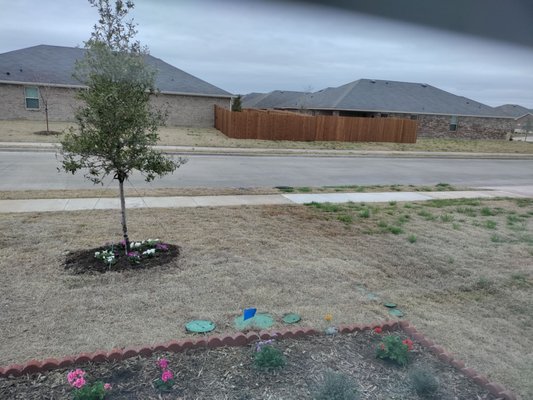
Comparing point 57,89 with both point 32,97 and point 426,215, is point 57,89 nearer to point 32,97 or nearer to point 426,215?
point 32,97

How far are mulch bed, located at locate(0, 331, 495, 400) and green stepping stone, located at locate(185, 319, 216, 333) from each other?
0.47m

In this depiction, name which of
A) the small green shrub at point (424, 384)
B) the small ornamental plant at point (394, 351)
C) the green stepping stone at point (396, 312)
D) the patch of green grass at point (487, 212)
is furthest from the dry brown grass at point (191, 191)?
the small green shrub at point (424, 384)

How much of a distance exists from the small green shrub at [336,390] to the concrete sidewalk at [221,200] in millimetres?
6861

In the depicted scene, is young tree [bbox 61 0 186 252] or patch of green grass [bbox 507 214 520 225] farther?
patch of green grass [bbox 507 214 520 225]

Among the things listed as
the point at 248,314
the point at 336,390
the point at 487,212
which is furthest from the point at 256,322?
the point at 487,212

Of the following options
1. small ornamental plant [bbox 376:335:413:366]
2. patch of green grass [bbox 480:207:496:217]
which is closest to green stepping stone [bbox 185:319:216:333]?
small ornamental plant [bbox 376:335:413:366]

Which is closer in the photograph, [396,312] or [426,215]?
[396,312]

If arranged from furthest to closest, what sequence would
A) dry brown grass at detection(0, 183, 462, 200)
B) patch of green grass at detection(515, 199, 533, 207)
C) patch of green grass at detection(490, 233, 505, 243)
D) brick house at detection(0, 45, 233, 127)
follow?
brick house at detection(0, 45, 233, 127)
patch of green grass at detection(515, 199, 533, 207)
dry brown grass at detection(0, 183, 462, 200)
patch of green grass at detection(490, 233, 505, 243)

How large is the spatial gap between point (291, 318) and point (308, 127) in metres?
26.0

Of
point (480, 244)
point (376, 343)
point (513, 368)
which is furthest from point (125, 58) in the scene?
point (480, 244)

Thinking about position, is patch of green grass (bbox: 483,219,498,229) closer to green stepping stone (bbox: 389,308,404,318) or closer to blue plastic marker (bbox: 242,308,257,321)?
green stepping stone (bbox: 389,308,404,318)

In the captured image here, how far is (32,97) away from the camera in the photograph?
98.2 ft

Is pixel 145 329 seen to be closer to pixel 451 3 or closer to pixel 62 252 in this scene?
pixel 62 252

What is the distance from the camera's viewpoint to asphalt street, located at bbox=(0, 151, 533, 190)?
40.3ft
